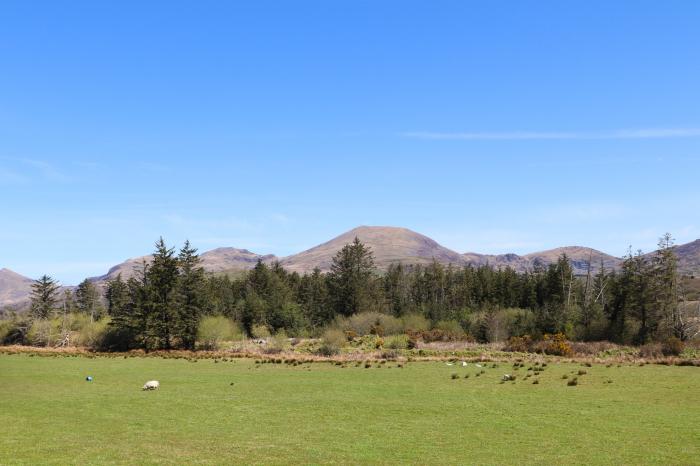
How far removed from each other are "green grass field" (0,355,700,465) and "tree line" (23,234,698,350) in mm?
32530

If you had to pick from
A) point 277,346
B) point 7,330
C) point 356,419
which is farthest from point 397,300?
point 356,419

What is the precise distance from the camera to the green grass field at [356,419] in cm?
1645

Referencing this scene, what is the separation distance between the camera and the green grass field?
1645 cm

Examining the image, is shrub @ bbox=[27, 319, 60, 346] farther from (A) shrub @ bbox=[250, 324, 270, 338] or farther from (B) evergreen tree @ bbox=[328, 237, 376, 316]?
(B) evergreen tree @ bbox=[328, 237, 376, 316]

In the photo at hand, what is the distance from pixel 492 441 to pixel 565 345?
4234 centimetres

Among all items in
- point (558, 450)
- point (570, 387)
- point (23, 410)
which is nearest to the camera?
point (558, 450)

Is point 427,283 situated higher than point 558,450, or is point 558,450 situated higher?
point 427,283

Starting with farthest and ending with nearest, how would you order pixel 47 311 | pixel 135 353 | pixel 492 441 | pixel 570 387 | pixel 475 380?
pixel 47 311 < pixel 135 353 < pixel 475 380 < pixel 570 387 < pixel 492 441

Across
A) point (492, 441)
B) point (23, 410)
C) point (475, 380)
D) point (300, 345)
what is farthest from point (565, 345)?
point (23, 410)

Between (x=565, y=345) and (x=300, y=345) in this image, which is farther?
(x=300, y=345)

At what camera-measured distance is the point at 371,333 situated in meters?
86.9

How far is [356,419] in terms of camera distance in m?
22.2

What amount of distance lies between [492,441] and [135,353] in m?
56.4

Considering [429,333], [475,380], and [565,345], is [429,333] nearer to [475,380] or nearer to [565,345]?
[565,345]
